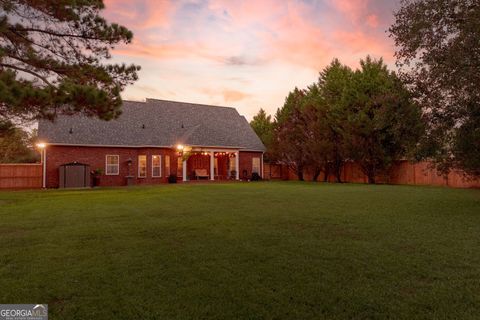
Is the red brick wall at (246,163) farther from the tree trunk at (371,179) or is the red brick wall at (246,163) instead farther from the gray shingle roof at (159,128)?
the tree trunk at (371,179)

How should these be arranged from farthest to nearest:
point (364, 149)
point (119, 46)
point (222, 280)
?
point (364, 149) → point (119, 46) → point (222, 280)

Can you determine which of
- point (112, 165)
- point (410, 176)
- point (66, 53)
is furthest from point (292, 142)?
point (66, 53)

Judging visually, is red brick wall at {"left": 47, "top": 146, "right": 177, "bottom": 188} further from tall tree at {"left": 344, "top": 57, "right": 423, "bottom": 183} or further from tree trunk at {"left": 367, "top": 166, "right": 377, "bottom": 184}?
tree trunk at {"left": 367, "top": 166, "right": 377, "bottom": 184}

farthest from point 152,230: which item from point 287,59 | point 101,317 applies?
point 287,59

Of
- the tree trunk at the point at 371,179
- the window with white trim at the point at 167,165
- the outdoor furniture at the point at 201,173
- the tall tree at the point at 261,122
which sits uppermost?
the tall tree at the point at 261,122

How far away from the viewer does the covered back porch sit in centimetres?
2884

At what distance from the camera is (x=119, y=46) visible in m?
9.19

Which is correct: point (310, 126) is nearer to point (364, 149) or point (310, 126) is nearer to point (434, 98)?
point (364, 149)

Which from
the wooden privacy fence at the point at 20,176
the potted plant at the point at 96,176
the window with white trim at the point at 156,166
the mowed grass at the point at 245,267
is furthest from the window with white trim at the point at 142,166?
the mowed grass at the point at 245,267

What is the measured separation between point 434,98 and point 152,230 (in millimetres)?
9406

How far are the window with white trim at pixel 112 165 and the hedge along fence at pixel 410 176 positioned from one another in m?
17.5
